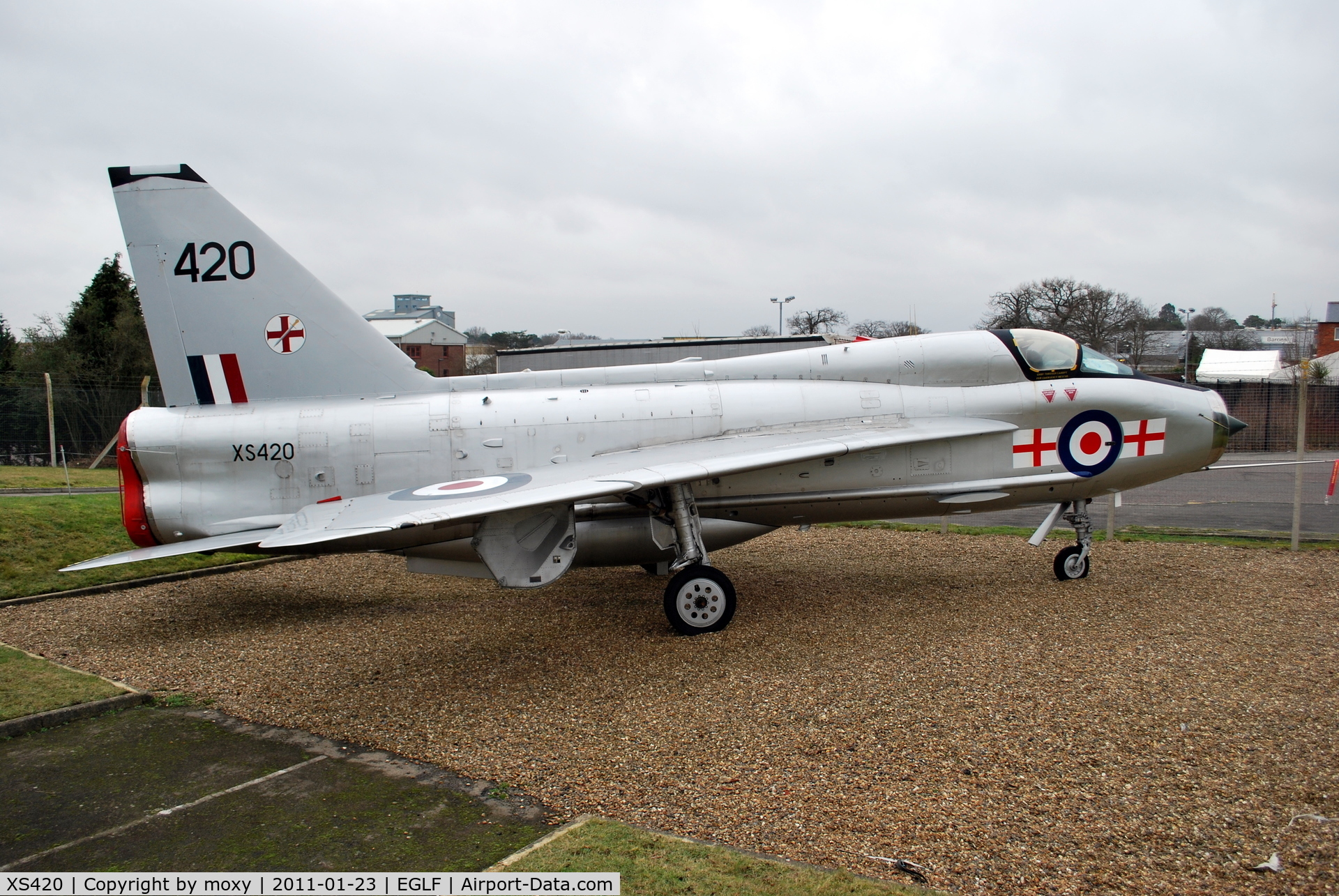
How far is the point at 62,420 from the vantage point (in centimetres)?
2322

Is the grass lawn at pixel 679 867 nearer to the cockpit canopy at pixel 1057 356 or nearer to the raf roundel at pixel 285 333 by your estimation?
the raf roundel at pixel 285 333

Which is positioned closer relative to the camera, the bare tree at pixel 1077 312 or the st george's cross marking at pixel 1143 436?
the st george's cross marking at pixel 1143 436

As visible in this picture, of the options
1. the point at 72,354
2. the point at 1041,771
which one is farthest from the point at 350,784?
the point at 72,354

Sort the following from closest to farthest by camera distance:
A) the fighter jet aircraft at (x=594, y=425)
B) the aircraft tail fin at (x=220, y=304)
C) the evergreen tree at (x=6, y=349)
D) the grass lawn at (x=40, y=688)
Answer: the grass lawn at (x=40, y=688) < the fighter jet aircraft at (x=594, y=425) < the aircraft tail fin at (x=220, y=304) < the evergreen tree at (x=6, y=349)

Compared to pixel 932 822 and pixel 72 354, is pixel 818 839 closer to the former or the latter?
pixel 932 822

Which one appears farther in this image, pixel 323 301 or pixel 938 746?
pixel 323 301

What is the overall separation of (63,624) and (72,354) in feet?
114

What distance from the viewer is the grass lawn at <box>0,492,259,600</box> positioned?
10242mm

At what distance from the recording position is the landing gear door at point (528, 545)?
703 centimetres

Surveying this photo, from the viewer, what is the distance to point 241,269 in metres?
8.47

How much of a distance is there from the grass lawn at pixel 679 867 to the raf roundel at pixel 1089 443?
21.7 ft

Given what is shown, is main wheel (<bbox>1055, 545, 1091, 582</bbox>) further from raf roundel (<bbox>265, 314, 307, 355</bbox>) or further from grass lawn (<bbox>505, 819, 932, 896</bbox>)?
raf roundel (<bbox>265, 314, 307, 355</bbox>)

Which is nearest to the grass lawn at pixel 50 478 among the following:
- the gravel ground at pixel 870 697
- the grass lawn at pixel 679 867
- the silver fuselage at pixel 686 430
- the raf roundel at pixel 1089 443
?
the gravel ground at pixel 870 697

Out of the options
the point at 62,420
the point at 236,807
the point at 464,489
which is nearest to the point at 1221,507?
the point at 464,489
